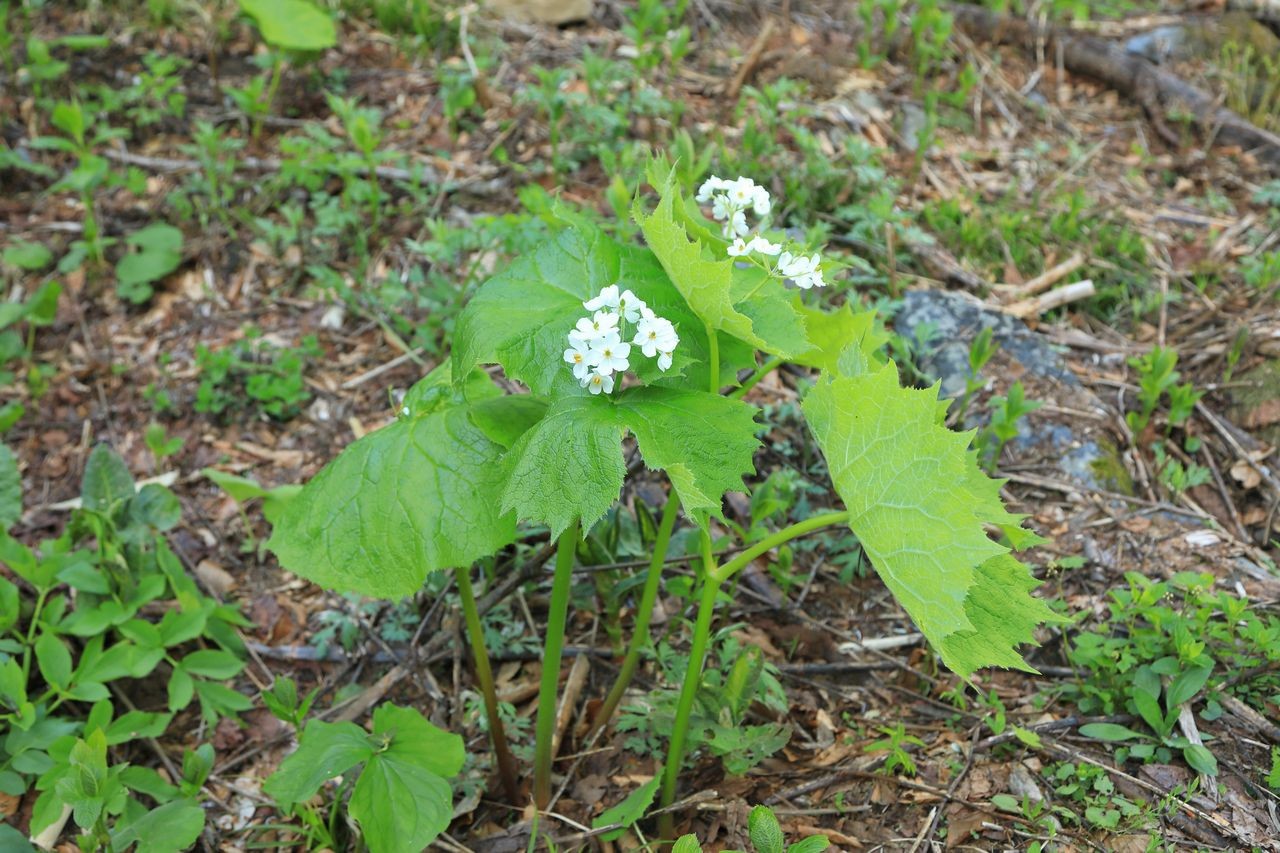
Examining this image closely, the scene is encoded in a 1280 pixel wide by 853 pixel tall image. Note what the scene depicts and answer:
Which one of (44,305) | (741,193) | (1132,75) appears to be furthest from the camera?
(1132,75)

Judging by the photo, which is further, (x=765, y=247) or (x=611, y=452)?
(x=765, y=247)

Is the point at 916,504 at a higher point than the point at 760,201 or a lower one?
lower

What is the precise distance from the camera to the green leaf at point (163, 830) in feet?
6.72

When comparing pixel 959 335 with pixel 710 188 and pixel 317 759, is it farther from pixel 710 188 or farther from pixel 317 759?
pixel 317 759

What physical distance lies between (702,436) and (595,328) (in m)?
0.24

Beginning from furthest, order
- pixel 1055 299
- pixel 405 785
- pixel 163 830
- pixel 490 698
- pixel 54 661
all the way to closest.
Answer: pixel 1055 299
pixel 54 661
pixel 490 698
pixel 163 830
pixel 405 785

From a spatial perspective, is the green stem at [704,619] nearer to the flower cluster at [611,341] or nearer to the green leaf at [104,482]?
the flower cluster at [611,341]

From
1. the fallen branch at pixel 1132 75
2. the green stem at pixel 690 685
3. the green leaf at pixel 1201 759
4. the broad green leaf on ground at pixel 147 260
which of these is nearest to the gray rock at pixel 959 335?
the green leaf at pixel 1201 759

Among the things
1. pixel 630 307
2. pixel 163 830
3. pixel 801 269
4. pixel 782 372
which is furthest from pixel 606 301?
pixel 782 372

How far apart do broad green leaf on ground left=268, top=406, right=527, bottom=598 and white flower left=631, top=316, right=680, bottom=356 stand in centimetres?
37

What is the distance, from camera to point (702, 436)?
1.58 metres

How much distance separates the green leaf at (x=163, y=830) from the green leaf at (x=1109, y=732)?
1908 millimetres

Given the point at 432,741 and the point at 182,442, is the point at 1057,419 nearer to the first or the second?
the point at 432,741

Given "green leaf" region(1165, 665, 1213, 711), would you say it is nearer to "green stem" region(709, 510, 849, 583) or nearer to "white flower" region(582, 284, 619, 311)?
"green stem" region(709, 510, 849, 583)
